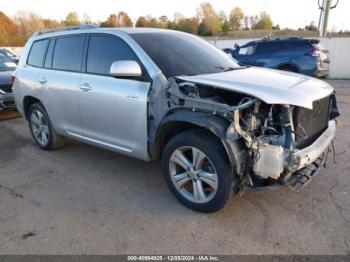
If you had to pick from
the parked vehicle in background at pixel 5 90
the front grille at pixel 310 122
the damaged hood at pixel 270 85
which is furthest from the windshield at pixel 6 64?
the front grille at pixel 310 122

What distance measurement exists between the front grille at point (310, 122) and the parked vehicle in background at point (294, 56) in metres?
7.29

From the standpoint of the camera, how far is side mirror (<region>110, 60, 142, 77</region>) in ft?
11.4

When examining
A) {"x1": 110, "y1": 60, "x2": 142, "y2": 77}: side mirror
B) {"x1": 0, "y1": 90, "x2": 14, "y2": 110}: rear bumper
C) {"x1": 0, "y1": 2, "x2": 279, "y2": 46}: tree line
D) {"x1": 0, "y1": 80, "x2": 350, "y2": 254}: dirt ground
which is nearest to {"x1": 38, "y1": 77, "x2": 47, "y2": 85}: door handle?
{"x1": 0, "y1": 80, "x2": 350, "y2": 254}: dirt ground

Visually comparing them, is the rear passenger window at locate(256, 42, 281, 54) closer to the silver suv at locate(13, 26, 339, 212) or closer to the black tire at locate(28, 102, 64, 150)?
the silver suv at locate(13, 26, 339, 212)

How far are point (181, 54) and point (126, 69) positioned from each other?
83cm

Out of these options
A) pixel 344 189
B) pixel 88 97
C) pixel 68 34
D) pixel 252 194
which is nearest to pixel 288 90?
pixel 252 194

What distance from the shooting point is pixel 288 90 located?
3.08 metres

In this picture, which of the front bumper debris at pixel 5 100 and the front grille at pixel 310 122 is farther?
the front bumper debris at pixel 5 100

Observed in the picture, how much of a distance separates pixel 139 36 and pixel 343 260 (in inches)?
121

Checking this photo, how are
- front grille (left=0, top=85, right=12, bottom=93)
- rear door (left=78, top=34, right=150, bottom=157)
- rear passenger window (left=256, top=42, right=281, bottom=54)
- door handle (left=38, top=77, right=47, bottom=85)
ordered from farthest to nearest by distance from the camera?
rear passenger window (left=256, top=42, right=281, bottom=54), front grille (left=0, top=85, right=12, bottom=93), door handle (left=38, top=77, right=47, bottom=85), rear door (left=78, top=34, right=150, bottom=157)

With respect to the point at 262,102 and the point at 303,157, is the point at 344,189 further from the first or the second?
the point at 262,102

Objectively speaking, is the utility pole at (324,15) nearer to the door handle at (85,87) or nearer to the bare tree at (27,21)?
the door handle at (85,87)

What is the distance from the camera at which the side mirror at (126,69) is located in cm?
349

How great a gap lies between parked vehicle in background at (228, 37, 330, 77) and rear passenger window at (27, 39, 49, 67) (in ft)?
21.6
